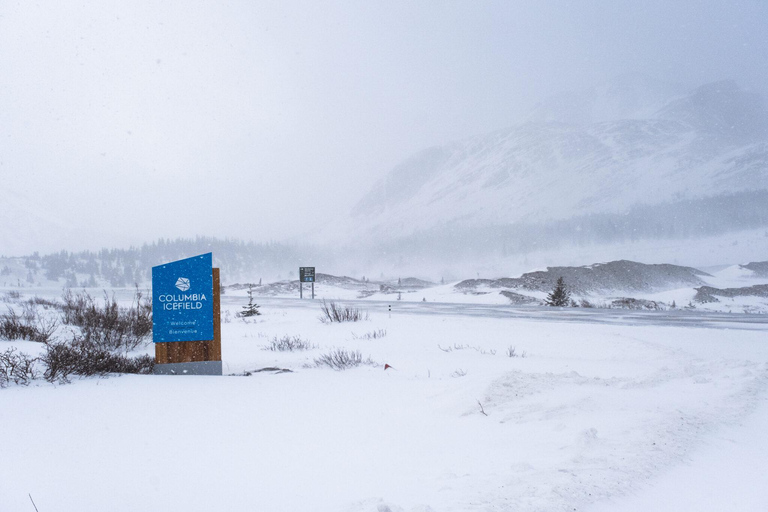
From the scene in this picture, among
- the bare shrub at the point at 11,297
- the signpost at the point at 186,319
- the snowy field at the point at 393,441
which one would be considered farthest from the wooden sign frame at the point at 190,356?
the bare shrub at the point at 11,297

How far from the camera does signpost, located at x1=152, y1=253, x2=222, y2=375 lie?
671 cm

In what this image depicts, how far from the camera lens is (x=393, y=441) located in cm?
375

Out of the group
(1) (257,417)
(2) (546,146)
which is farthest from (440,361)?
(2) (546,146)

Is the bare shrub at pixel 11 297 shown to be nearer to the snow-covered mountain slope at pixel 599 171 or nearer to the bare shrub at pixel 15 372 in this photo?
the bare shrub at pixel 15 372

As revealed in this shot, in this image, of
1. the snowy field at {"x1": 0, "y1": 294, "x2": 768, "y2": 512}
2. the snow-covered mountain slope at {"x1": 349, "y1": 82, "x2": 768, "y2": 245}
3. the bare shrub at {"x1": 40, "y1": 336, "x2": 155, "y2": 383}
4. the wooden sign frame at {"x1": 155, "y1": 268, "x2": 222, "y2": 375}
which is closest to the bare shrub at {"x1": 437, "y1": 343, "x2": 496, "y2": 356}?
the snowy field at {"x1": 0, "y1": 294, "x2": 768, "y2": 512}

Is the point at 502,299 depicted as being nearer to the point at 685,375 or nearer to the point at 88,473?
the point at 685,375

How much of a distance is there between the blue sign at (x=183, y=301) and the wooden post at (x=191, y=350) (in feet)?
0.23

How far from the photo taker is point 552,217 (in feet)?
329

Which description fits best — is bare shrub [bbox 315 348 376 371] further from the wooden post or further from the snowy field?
the wooden post

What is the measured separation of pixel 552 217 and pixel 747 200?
34706 mm

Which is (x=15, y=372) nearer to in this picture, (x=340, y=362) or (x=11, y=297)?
(x=340, y=362)

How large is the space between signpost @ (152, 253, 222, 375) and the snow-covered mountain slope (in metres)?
98.3

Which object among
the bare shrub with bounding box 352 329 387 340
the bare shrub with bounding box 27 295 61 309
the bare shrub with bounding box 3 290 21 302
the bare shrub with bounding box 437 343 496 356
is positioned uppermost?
the bare shrub with bounding box 3 290 21 302

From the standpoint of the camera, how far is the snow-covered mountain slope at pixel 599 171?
308 feet
